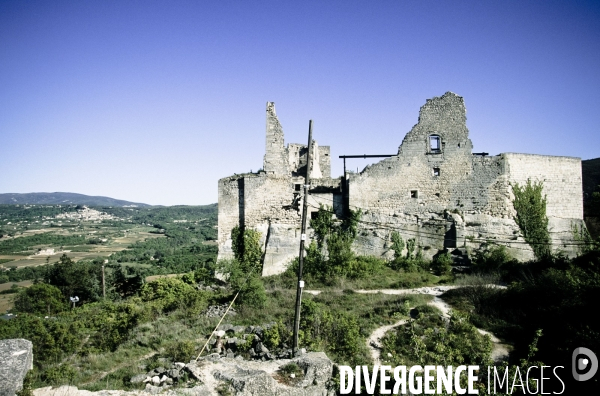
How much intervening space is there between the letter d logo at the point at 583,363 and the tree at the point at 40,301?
1206 inches

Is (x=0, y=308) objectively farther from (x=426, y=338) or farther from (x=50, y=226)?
(x=50, y=226)

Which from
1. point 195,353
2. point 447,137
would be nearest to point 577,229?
point 447,137

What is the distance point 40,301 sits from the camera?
92.9 feet

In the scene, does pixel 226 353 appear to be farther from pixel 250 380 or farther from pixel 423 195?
pixel 423 195

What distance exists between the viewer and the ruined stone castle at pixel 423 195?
1991 cm

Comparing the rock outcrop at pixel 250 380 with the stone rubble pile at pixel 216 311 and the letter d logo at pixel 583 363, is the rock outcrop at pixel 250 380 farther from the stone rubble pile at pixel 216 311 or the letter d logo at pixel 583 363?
the letter d logo at pixel 583 363

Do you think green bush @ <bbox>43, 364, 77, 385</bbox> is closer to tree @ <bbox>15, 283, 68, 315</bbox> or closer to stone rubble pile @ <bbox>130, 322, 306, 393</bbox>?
stone rubble pile @ <bbox>130, 322, 306, 393</bbox>

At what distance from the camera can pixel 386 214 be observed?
67.7 feet

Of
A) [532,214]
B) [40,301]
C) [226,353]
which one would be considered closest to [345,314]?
[226,353]

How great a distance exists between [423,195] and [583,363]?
42.1 feet

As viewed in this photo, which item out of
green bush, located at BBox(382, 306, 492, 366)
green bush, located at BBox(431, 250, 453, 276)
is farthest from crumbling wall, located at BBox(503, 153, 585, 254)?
green bush, located at BBox(382, 306, 492, 366)

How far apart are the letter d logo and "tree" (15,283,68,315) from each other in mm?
30627

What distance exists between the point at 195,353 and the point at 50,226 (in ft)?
414

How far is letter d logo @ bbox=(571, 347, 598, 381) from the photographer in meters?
8.18
